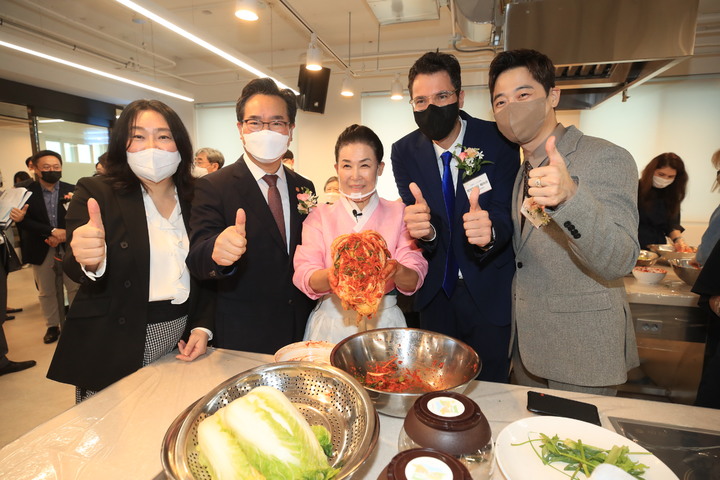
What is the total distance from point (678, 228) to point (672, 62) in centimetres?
278

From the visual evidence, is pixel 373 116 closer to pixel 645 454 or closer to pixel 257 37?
pixel 257 37

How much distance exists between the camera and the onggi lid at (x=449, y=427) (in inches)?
38.1

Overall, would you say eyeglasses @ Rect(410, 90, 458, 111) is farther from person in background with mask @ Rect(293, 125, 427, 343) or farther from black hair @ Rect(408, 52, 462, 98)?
person in background with mask @ Rect(293, 125, 427, 343)

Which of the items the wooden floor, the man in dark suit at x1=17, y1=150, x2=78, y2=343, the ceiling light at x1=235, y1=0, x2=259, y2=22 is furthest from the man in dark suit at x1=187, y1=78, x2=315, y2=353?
the man in dark suit at x1=17, y1=150, x2=78, y2=343

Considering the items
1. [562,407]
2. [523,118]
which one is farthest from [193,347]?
[523,118]

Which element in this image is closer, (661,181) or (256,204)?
(256,204)

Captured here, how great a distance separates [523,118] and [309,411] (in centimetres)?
168

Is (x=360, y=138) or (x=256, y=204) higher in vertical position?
(x=360, y=138)

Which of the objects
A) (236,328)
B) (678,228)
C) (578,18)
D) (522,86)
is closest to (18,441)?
(236,328)

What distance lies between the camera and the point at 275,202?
7.63 ft

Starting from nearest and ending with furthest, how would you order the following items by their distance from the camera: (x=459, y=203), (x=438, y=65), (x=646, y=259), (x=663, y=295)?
1. (x=438, y=65)
2. (x=459, y=203)
3. (x=663, y=295)
4. (x=646, y=259)

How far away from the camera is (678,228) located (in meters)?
4.65

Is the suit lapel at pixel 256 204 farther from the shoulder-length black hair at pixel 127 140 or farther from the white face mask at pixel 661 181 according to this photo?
the white face mask at pixel 661 181

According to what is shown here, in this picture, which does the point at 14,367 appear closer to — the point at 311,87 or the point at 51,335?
the point at 51,335
